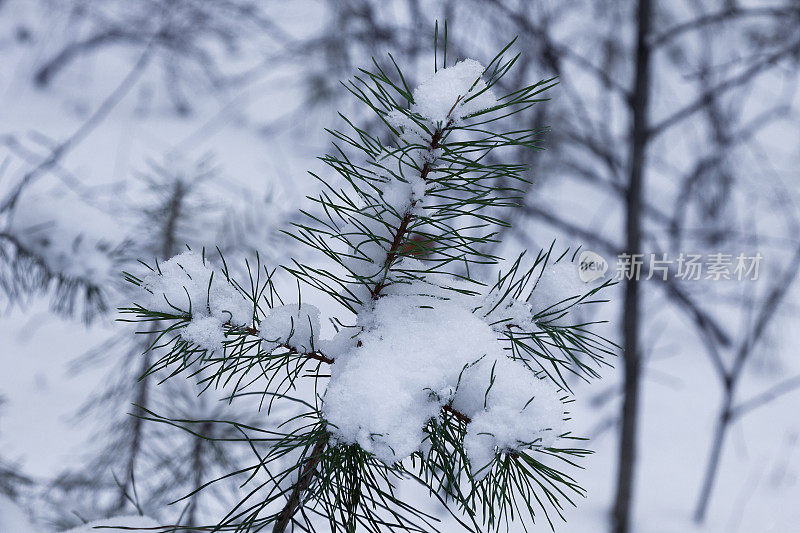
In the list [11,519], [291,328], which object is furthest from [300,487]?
[11,519]

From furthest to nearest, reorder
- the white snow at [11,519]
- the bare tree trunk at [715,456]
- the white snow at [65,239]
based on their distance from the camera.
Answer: the bare tree trunk at [715,456] → the white snow at [65,239] → the white snow at [11,519]

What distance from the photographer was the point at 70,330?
76.7 inches

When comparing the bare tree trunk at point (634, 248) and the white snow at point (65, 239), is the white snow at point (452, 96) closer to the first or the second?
the white snow at point (65, 239)

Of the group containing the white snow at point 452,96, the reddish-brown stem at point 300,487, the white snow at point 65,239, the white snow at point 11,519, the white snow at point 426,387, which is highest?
the white snow at point 452,96

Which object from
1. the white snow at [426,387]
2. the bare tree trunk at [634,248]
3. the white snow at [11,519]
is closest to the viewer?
the white snow at [426,387]

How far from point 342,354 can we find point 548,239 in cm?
243

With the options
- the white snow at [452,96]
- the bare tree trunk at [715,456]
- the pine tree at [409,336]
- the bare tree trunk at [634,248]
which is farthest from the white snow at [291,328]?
the bare tree trunk at [715,456]

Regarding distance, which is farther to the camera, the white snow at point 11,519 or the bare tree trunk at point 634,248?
the bare tree trunk at point 634,248

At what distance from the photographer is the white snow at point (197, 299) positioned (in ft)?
1.00

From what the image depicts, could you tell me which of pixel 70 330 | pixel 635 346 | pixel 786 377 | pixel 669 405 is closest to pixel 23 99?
pixel 70 330

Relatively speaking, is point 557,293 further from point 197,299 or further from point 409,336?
point 197,299

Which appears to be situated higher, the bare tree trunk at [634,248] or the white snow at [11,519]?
the bare tree trunk at [634,248]

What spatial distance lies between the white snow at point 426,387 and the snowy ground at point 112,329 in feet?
1.86

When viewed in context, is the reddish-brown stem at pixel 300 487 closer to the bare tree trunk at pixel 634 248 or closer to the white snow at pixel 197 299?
the white snow at pixel 197 299
